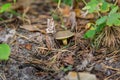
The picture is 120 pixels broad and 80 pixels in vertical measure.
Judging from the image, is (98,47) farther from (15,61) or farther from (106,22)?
(15,61)

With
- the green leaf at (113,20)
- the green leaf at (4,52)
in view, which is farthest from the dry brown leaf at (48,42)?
the green leaf at (113,20)

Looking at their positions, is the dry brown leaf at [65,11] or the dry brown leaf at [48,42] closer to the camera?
the dry brown leaf at [48,42]

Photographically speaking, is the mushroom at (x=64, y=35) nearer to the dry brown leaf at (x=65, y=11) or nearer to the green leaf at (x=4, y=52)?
the green leaf at (x=4, y=52)

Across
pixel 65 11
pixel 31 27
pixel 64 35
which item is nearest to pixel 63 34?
pixel 64 35

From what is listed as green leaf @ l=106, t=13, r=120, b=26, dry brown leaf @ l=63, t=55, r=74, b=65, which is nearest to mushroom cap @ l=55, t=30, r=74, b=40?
dry brown leaf @ l=63, t=55, r=74, b=65

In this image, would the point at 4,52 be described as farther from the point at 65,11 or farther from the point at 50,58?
the point at 65,11
